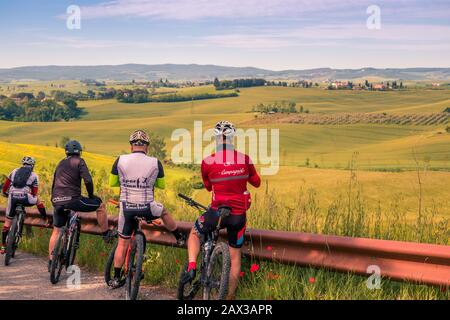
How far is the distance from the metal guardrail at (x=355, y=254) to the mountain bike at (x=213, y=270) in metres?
0.61

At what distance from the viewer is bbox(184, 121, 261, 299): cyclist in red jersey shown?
5.72 metres

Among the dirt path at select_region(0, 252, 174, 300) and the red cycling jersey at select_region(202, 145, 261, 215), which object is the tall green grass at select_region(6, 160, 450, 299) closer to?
the dirt path at select_region(0, 252, 174, 300)

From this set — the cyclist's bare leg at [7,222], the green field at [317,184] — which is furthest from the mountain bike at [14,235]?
the green field at [317,184]

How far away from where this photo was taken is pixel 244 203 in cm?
574

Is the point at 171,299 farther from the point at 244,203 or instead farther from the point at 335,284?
the point at 335,284

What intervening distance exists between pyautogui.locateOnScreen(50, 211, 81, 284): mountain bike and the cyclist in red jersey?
2604 mm

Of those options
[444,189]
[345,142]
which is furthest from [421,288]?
[345,142]

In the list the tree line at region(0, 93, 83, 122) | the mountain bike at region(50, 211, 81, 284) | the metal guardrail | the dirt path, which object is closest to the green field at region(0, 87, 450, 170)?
the tree line at region(0, 93, 83, 122)

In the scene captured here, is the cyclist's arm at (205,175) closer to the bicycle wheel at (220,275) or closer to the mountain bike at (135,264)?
the bicycle wheel at (220,275)

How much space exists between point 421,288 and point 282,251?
1456 mm

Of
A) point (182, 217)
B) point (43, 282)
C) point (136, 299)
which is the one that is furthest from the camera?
point (182, 217)
